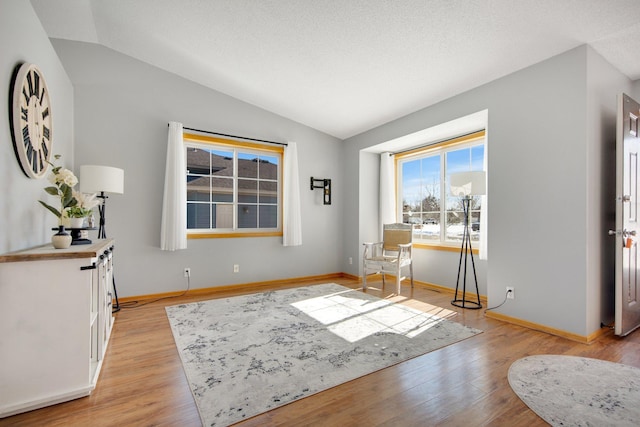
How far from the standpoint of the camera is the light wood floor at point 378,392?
1.52m

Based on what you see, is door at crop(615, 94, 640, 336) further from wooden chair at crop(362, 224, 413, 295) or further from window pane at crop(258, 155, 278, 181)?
window pane at crop(258, 155, 278, 181)

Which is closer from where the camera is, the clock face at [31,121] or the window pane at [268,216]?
the clock face at [31,121]

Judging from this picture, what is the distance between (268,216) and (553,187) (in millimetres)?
3593

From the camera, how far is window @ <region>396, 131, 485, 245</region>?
3977 millimetres

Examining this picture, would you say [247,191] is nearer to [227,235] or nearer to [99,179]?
[227,235]

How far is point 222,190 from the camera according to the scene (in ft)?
14.2

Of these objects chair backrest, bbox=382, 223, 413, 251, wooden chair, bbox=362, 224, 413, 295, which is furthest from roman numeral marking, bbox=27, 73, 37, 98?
chair backrest, bbox=382, 223, 413, 251

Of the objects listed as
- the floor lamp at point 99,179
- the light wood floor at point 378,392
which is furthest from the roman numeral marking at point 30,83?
the light wood floor at point 378,392

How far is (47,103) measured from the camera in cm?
246

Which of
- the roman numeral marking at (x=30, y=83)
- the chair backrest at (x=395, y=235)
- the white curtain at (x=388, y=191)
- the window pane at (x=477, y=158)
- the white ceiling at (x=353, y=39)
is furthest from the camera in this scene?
the white curtain at (x=388, y=191)

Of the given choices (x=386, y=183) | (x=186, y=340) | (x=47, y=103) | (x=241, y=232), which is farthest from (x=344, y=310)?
(x=47, y=103)

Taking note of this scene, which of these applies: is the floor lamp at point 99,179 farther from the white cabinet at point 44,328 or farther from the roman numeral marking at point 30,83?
the white cabinet at point 44,328

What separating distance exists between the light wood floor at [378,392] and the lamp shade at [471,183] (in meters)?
1.47

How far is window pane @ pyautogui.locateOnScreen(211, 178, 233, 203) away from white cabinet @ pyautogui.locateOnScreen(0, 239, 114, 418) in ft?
8.23
